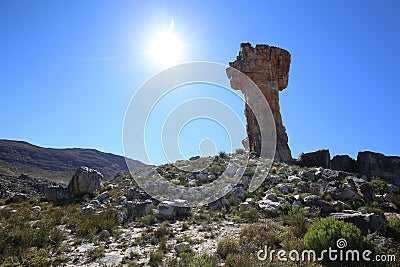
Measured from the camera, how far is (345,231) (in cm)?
637

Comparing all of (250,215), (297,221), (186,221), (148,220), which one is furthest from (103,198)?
(297,221)

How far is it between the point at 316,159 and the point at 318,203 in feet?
35.6

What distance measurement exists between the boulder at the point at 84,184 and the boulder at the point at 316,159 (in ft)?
49.3

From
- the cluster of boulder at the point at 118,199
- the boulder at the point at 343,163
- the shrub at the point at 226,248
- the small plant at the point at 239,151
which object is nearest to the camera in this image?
the shrub at the point at 226,248

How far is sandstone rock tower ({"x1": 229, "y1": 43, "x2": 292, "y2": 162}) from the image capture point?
961 inches

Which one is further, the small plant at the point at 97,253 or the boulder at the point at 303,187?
the boulder at the point at 303,187

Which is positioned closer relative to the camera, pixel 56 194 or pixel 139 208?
pixel 139 208

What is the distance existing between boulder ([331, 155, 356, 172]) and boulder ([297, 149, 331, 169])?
18.2 inches

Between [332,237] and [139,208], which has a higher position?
[332,237]

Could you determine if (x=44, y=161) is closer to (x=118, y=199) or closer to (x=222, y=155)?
(x=222, y=155)

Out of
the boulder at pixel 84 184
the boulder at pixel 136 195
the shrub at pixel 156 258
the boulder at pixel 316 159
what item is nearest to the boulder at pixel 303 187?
the boulder at pixel 316 159

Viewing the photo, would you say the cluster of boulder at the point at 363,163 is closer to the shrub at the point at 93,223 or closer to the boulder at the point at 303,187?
the boulder at the point at 303,187

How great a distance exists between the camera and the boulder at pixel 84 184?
1441cm

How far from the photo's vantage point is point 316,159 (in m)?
20.9
